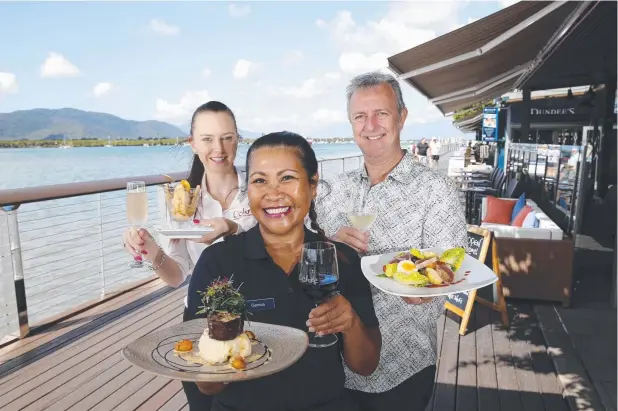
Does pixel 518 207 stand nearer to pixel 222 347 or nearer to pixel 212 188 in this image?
pixel 212 188

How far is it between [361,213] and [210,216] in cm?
66

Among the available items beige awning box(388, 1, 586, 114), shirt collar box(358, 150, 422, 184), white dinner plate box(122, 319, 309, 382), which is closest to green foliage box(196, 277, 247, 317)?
white dinner plate box(122, 319, 309, 382)

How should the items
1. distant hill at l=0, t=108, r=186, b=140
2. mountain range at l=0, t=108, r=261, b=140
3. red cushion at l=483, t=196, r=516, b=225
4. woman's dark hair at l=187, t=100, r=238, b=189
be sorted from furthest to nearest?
distant hill at l=0, t=108, r=186, b=140, mountain range at l=0, t=108, r=261, b=140, red cushion at l=483, t=196, r=516, b=225, woman's dark hair at l=187, t=100, r=238, b=189

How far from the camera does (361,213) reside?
1781 mm

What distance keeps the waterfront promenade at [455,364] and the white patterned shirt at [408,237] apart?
1513 mm

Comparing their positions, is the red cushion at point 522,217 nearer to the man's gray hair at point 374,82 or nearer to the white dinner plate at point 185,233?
the man's gray hair at point 374,82

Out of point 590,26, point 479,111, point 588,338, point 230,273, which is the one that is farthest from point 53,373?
point 479,111

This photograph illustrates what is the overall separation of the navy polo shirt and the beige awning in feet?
12.5

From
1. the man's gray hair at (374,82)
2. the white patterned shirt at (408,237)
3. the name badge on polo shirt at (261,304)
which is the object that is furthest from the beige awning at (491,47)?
the name badge on polo shirt at (261,304)

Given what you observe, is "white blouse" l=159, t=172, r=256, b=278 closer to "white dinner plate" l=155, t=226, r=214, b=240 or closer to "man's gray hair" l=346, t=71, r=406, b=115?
"white dinner plate" l=155, t=226, r=214, b=240

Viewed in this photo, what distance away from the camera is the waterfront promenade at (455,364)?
3086 mm

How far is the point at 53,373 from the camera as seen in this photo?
3416 millimetres

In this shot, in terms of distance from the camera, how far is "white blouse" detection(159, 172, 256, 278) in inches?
79.4

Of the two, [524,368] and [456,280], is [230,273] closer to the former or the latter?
[456,280]
